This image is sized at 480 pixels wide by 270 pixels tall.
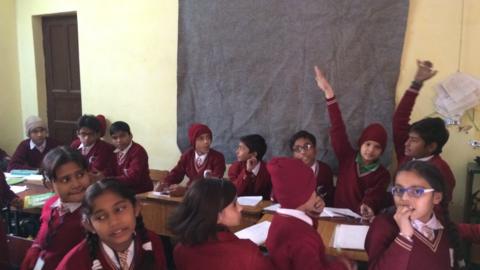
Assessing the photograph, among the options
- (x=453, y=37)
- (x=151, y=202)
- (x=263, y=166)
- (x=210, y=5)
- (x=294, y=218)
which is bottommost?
(x=151, y=202)

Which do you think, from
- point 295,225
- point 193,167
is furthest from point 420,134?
point 193,167

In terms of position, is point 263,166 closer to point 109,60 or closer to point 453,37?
point 453,37

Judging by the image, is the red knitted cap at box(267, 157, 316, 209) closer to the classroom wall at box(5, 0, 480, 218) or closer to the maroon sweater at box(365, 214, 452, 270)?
the maroon sweater at box(365, 214, 452, 270)

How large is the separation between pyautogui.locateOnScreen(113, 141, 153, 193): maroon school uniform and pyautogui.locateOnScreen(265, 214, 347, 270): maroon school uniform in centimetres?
212

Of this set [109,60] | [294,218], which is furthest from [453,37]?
[109,60]

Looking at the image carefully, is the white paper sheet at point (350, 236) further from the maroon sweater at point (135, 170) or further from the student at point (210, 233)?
the maroon sweater at point (135, 170)

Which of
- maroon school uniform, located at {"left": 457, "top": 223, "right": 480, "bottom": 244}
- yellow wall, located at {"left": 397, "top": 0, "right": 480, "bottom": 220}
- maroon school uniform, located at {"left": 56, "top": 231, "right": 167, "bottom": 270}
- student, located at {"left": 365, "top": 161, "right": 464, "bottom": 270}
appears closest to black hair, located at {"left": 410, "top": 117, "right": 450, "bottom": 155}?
yellow wall, located at {"left": 397, "top": 0, "right": 480, "bottom": 220}

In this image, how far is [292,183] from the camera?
1.49m

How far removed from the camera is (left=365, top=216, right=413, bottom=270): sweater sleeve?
1.38 m

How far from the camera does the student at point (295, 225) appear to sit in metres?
1.42

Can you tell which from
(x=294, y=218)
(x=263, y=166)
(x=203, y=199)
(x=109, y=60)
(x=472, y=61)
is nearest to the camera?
(x=203, y=199)

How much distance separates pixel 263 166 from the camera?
3219 millimetres

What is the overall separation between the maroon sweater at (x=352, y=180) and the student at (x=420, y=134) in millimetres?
229

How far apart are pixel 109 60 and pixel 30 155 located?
128 centimetres
